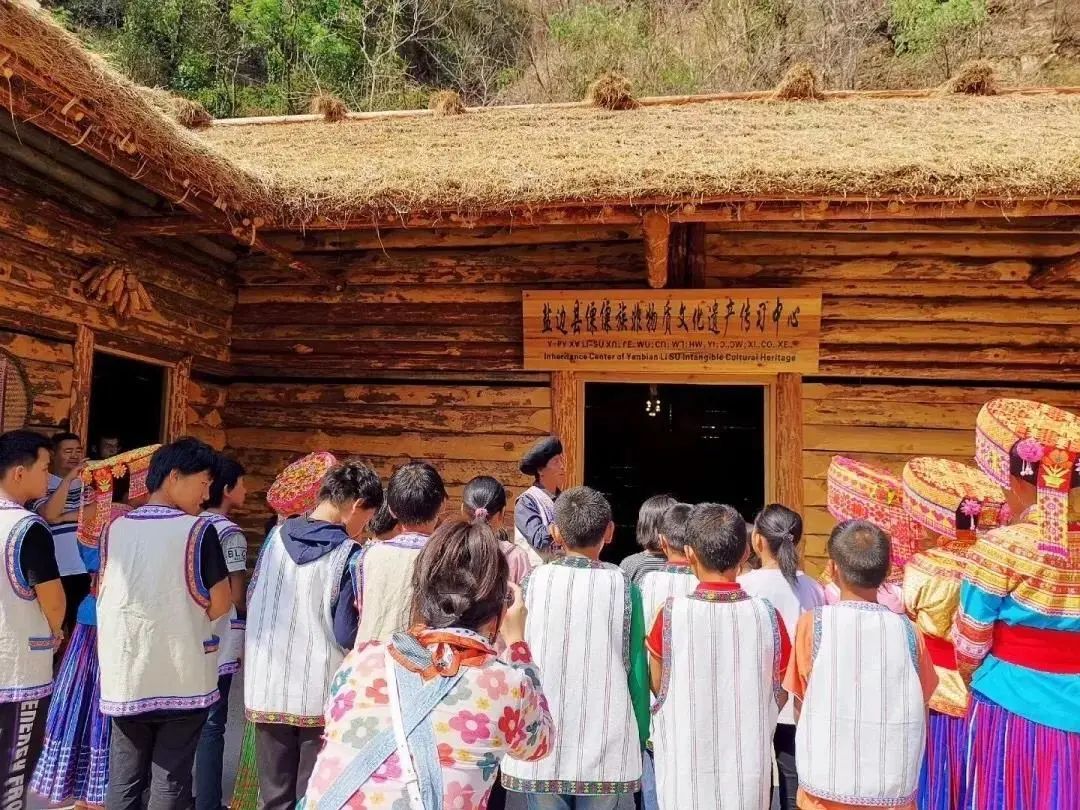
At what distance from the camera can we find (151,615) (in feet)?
9.99

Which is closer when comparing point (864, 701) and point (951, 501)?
point (864, 701)

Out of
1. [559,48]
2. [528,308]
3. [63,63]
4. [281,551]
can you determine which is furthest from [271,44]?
[281,551]

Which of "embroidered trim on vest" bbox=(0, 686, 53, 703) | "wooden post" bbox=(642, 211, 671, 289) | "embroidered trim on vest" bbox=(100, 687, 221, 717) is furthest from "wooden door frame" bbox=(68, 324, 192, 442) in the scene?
"wooden post" bbox=(642, 211, 671, 289)

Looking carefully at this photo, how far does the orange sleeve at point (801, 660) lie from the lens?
2721 mm

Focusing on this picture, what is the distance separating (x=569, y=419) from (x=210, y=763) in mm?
3705

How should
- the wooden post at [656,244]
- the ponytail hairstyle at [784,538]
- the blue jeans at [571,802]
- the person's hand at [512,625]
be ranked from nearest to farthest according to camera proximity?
the person's hand at [512,625] < the blue jeans at [571,802] < the ponytail hairstyle at [784,538] < the wooden post at [656,244]

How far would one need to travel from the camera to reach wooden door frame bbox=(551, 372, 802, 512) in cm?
613

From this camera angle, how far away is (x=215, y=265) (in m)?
6.83

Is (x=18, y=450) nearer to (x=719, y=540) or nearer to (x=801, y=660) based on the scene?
(x=719, y=540)

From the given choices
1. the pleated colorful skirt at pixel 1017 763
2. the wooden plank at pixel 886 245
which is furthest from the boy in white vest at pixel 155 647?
the wooden plank at pixel 886 245

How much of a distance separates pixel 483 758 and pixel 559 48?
2216 cm

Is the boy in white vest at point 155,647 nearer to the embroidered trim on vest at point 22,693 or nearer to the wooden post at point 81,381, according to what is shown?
the embroidered trim on vest at point 22,693

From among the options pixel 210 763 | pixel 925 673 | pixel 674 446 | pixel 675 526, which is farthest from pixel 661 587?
pixel 674 446

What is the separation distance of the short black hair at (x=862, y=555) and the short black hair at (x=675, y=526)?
700 millimetres
